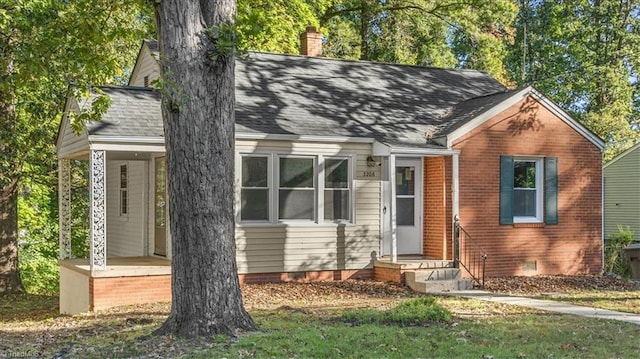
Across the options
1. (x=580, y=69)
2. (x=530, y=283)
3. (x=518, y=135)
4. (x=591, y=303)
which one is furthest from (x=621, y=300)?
(x=580, y=69)

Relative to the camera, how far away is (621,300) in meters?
14.0

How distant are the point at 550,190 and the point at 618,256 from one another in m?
6.95

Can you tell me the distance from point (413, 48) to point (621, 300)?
632 inches

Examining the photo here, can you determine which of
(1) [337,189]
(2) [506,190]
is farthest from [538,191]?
(1) [337,189]

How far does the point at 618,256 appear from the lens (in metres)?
22.8

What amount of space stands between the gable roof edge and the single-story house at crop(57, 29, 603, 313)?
0.03 m

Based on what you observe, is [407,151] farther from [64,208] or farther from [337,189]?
[64,208]

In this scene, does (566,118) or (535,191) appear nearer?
(535,191)

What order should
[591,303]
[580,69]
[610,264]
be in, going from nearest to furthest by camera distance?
[591,303], [610,264], [580,69]

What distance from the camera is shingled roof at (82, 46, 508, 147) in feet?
49.0

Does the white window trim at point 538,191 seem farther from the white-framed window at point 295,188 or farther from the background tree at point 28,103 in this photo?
the background tree at point 28,103

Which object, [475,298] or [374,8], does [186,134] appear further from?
[374,8]

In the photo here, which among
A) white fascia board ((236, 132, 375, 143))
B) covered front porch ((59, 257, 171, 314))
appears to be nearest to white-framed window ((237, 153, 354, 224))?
white fascia board ((236, 132, 375, 143))

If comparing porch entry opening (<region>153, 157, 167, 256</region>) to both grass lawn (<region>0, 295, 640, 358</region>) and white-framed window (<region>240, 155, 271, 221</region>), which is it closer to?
white-framed window (<region>240, 155, 271, 221</region>)
